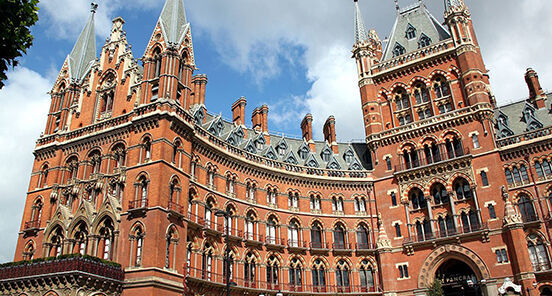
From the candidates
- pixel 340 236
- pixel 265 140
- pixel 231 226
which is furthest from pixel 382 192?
pixel 231 226

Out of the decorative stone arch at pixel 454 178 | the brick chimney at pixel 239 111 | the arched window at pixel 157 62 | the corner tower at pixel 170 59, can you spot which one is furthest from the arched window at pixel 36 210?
the decorative stone arch at pixel 454 178

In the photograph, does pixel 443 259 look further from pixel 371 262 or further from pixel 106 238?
pixel 106 238

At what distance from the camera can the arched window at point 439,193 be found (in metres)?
47.9

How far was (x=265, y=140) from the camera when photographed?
2127 inches

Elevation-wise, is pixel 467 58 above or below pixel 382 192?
above

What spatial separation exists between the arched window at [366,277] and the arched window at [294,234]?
24.6 ft

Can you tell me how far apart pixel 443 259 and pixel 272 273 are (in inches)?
679

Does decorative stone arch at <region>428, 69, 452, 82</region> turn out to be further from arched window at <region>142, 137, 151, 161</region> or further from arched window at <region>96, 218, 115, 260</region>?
arched window at <region>96, 218, 115, 260</region>

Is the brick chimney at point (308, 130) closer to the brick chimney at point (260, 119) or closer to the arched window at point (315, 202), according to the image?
the brick chimney at point (260, 119)

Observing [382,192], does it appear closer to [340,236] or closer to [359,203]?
[359,203]

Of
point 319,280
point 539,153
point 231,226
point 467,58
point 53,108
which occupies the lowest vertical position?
point 319,280

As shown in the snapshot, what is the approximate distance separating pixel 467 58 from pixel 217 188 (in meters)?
31.5

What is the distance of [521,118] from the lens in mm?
51531

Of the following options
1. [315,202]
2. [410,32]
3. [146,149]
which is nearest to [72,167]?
[146,149]
